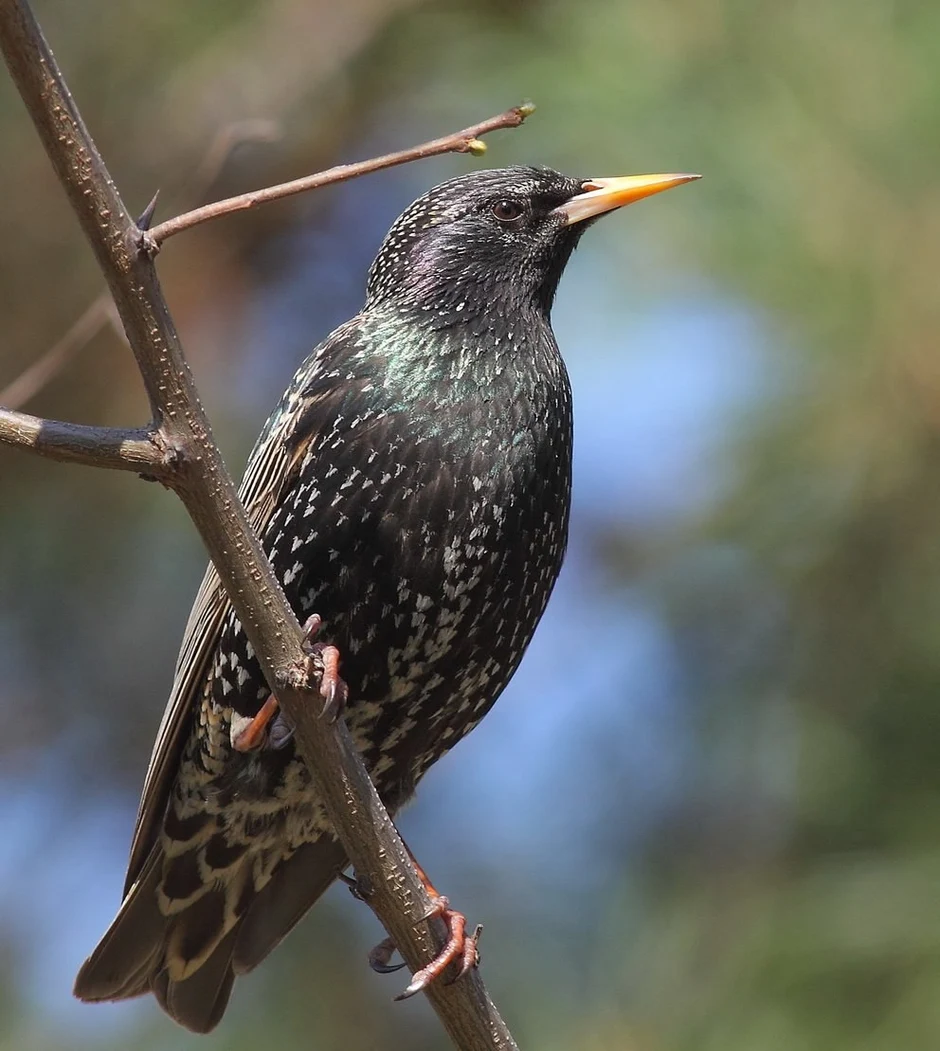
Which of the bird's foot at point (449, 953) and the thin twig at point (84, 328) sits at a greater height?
the thin twig at point (84, 328)

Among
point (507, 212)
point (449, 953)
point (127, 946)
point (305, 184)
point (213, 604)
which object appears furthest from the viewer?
point (507, 212)

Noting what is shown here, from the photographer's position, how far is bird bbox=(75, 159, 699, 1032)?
2.71 m

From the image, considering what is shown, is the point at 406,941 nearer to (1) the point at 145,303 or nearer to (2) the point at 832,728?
(1) the point at 145,303

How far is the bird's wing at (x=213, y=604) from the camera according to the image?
2820 mm

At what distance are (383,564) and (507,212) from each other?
0.92m

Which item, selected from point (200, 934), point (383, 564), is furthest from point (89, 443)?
point (200, 934)

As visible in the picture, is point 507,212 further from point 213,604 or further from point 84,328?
point 213,604

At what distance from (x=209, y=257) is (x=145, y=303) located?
8.11 feet

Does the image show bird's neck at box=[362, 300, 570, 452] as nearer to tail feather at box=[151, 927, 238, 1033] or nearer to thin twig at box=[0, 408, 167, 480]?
thin twig at box=[0, 408, 167, 480]

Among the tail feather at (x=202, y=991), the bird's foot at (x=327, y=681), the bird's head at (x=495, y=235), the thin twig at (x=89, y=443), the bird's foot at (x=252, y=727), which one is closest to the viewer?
the thin twig at (x=89, y=443)

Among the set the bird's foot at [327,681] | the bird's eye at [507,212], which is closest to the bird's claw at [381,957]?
the bird's foot at [327,681]

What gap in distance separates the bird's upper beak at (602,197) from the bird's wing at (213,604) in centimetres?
56

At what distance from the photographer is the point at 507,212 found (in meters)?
3.27

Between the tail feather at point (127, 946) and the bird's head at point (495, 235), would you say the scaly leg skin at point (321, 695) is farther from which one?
the bird's head at point (495, 235)
